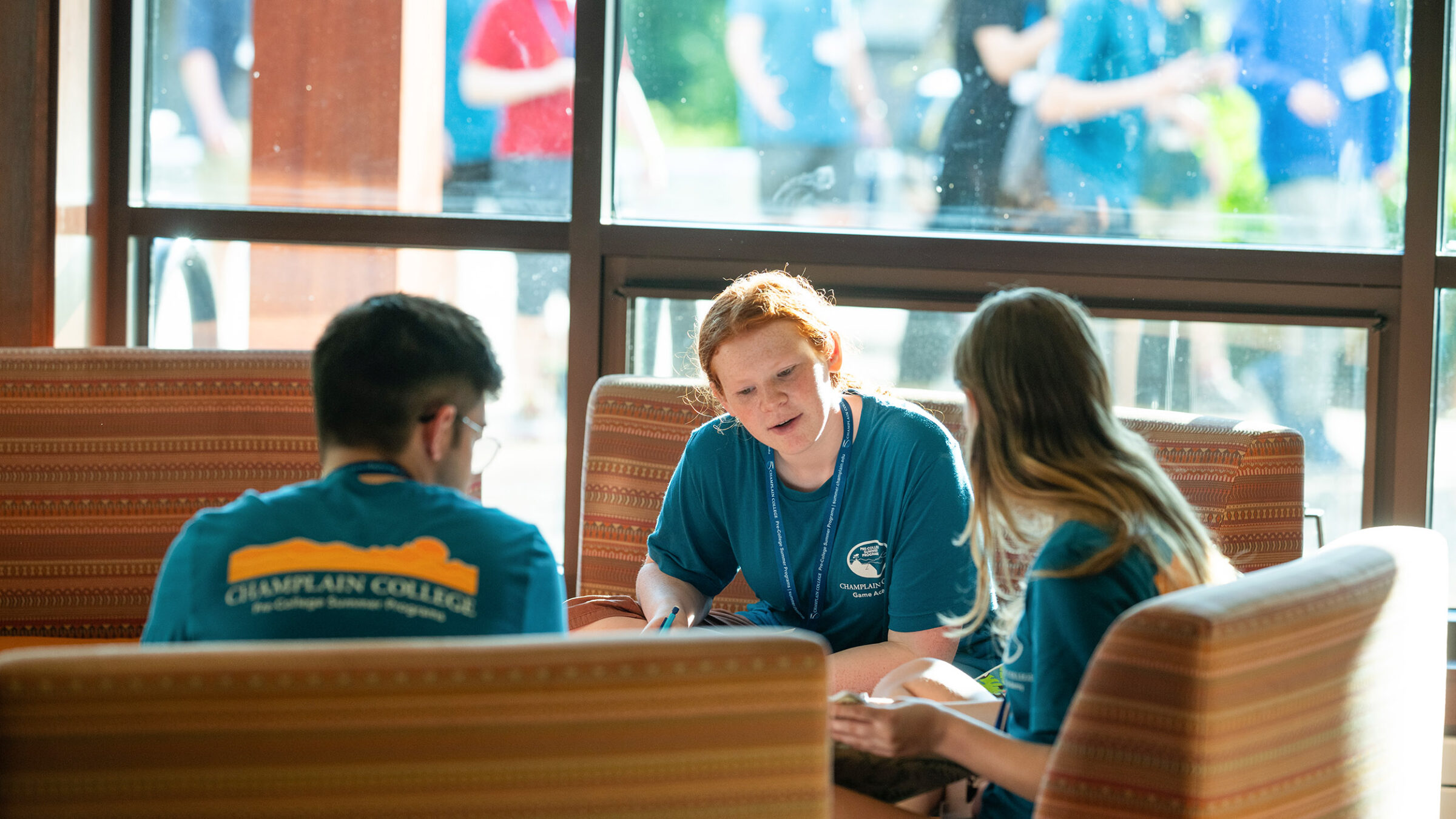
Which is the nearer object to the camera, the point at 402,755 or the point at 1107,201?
the point at 402,755

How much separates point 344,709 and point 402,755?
0.06 meters

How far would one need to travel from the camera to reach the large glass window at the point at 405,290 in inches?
117

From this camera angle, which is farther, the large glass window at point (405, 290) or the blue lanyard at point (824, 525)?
the large glass window at point (405, 290)

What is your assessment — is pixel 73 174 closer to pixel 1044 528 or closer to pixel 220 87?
pixel 220 87

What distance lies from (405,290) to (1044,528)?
80.2 inches

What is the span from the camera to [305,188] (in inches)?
117

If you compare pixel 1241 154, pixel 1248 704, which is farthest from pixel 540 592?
pixel 1241 154

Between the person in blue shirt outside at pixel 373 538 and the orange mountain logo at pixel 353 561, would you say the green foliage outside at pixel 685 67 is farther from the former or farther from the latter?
the orange mountain logo at pixel 353 561

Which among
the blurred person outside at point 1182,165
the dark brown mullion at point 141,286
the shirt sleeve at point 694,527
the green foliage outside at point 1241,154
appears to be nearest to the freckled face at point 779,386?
the shirt sleeve at point 694,527

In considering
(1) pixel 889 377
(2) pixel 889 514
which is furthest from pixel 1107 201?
(2) pixel 889 514

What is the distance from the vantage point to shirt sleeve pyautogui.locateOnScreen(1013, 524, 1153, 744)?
1219 mm

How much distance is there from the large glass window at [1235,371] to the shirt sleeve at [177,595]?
5.94ft

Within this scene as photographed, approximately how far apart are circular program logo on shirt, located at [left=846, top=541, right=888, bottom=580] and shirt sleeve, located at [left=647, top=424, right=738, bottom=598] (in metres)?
0.26

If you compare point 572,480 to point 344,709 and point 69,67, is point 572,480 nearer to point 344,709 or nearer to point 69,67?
point 69,67
